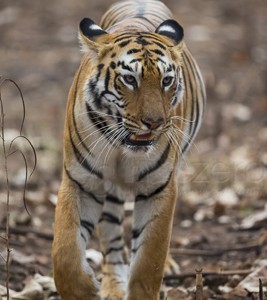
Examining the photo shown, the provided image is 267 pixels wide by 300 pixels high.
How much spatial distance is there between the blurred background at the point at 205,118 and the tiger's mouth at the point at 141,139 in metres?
1.71

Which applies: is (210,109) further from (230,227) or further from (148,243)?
(148,243)

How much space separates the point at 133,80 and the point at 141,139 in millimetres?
322

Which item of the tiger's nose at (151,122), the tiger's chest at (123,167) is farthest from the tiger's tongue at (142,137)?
the tiger's chest at (123,167)

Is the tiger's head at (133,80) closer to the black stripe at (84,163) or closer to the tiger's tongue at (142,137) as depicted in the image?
the tiger's tongue at (142,137)

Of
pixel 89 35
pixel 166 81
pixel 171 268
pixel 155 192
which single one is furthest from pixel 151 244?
pixel 171 268

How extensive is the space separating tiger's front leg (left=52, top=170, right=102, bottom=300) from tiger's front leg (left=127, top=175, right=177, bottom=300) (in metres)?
0.25

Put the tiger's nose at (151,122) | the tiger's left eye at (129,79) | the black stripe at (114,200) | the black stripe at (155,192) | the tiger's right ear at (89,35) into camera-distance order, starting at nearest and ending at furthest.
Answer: the tiger's nose at (151,122) < the tiger's left eye at (129,79) < the tiger's right ear at (89,35) < the black stripe at (155,192) < the black stripe at (114,200)

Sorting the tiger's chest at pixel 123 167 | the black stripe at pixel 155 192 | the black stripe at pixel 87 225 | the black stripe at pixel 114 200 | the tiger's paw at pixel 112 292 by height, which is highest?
the black stripe at pixel 114 200

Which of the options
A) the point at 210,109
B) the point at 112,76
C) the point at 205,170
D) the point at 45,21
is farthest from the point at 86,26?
the point at 45,21

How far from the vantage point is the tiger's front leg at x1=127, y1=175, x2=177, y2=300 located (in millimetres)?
5590

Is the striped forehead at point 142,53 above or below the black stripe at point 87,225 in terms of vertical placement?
above

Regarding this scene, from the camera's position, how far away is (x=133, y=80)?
17.5ft

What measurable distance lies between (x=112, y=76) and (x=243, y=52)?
8.99 m

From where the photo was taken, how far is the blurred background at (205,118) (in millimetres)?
7992
